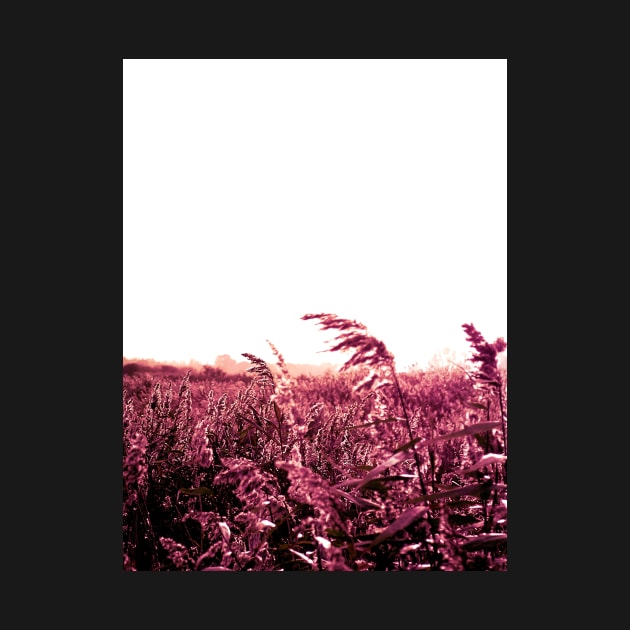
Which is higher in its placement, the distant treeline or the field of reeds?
the distant treeline

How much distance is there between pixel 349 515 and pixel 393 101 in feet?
6.59

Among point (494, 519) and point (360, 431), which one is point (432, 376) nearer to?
point (360, 431)

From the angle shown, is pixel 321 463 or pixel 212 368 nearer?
pixel 321 463

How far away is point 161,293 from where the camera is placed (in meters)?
3.67

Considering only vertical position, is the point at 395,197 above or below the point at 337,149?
below

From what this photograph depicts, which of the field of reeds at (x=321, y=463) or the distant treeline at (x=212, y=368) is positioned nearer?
the field of reeds at (x=321, y=463)

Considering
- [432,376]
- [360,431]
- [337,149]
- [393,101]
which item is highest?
[393,101]

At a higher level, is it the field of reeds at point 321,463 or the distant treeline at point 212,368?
the distant treeline at point 212,368

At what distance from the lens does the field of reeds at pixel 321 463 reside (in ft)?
9.80

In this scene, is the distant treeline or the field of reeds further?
the distant treeline

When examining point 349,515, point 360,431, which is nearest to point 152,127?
point 360,431

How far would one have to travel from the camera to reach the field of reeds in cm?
299

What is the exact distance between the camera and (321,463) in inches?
135

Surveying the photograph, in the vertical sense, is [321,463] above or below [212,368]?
below
